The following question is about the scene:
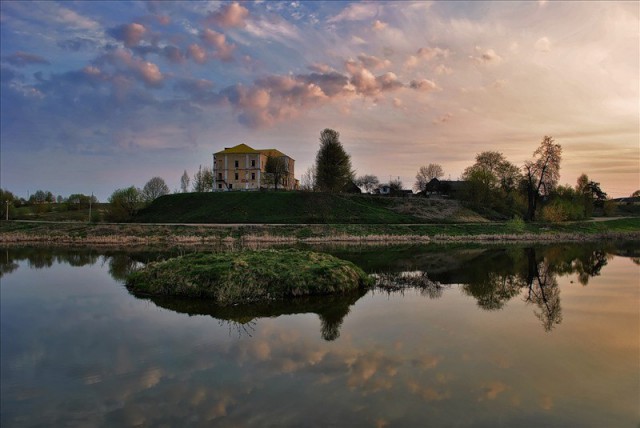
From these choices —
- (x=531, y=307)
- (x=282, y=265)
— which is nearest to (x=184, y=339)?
(x=282, y=265)

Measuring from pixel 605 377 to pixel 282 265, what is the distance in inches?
524

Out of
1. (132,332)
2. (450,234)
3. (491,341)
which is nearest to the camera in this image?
(491,341)

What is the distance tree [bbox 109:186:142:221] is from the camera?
66.8 m

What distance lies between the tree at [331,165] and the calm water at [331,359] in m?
57.4

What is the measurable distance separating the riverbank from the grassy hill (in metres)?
8.34

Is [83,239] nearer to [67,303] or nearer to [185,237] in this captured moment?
[185,237]

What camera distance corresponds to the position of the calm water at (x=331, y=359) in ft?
27.5

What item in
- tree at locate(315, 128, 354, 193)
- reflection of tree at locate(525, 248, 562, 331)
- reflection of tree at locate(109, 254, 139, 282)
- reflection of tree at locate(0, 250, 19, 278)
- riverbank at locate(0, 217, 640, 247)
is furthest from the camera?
tree at locate(315, 128, 354, 193)

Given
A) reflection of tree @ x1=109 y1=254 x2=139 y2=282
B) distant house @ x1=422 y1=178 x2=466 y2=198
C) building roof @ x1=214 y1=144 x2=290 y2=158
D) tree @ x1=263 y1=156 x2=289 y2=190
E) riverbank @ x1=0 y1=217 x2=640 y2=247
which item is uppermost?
building roof @ x1=214 y1=144 x2=290 y2=158

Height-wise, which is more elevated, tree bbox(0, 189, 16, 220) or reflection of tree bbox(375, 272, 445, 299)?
tree bbox(0, 189, 16, 220)

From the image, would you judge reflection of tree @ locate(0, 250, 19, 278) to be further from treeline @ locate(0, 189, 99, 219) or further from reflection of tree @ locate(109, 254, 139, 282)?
treeline @ locate(0, 189, 99, 219)

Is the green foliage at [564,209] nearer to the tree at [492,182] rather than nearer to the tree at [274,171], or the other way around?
the tree at [492,182]

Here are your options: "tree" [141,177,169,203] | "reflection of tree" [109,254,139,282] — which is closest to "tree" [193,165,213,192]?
"tree" [141,177,169,203]

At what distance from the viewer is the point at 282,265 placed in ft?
67.8
